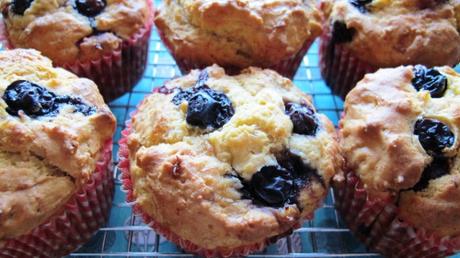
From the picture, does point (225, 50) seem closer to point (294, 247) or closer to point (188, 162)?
point (188, 162)

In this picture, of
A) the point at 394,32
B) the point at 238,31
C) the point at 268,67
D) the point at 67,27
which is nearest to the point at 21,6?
the point at 67,27

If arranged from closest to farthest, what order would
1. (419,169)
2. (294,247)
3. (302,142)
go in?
(419,169), (302,142), (294,247)

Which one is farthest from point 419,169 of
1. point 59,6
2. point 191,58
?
point 59,6

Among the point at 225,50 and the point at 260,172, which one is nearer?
the point at 260,172

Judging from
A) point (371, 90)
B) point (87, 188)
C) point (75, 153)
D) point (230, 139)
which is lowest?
point (87, 188)

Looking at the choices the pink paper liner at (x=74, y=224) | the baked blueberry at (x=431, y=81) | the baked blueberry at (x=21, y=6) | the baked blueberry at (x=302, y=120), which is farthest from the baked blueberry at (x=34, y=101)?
the baked blueberry at (x=431, y=81)

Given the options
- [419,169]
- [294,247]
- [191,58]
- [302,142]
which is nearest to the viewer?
[419,169]

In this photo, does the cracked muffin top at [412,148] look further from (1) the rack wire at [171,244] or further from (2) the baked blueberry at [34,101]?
(2) the baked blueberry at [34,101]
